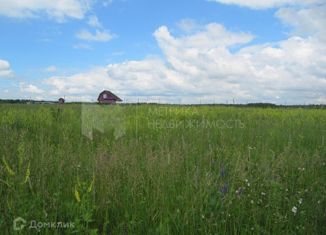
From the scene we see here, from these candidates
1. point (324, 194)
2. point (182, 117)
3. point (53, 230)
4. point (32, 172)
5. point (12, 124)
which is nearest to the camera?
point (53, 230)

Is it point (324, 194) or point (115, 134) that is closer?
point (324, 194)

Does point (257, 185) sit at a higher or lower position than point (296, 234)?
higher

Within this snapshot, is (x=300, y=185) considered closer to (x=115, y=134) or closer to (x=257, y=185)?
(x=257, y=185)

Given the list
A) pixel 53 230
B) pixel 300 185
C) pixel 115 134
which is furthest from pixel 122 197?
pixel 115 134

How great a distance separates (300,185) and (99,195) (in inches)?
99.2

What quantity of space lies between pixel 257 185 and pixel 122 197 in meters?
1.62

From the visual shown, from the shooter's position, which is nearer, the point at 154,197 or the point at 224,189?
the point at 154,197

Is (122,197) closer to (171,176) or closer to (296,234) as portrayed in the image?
(171,176)

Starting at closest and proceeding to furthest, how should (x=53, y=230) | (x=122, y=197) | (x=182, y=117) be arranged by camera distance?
(x=53, y=230) < (x=122, y=197) < (x=182, y=117)

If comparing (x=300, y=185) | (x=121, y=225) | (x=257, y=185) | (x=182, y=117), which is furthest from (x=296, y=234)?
(x=182, y=117)

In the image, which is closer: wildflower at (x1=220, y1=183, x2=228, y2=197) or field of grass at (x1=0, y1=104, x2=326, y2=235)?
field of grass at (x1=0, y1=104, x2=326, y2=235)

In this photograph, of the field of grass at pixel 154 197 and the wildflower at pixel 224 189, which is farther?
the wildflower at pixel 224 189

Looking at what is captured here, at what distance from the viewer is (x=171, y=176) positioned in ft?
13.0

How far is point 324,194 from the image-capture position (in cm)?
375
